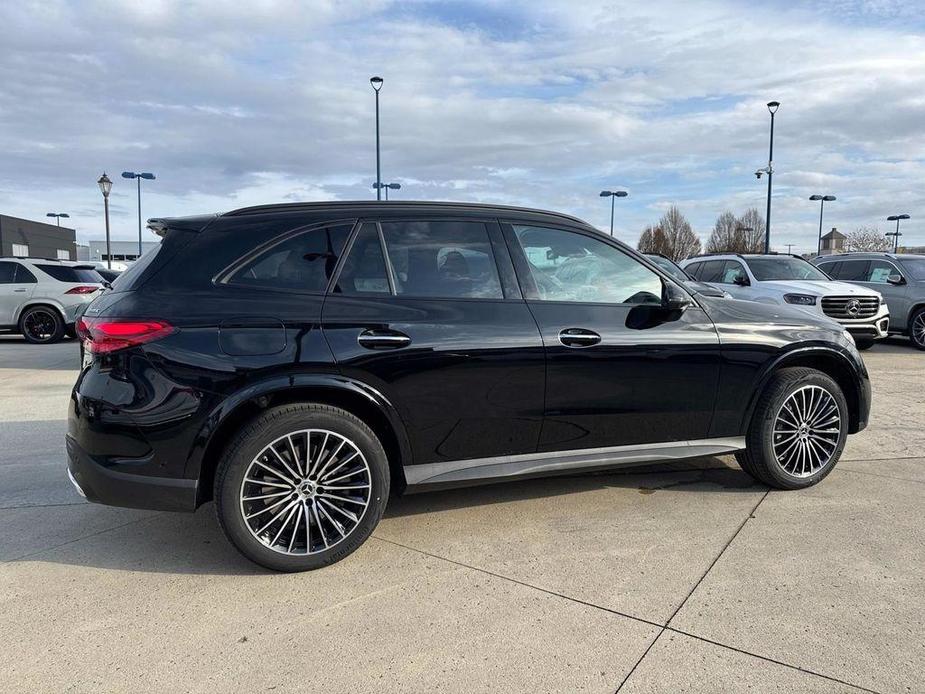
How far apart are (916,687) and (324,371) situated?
2.64 meters

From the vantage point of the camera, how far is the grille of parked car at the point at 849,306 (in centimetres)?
1038

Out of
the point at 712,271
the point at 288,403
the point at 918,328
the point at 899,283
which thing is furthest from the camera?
the point at 712,271

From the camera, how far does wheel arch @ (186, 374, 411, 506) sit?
3055mm

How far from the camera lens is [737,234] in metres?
58.1

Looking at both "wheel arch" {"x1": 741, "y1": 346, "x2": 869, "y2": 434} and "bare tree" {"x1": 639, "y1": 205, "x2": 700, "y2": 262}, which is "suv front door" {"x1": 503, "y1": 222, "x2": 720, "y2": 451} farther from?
"bare tree" {"x1": 639, "y1": 205, "x2": 700, "y2": 262}

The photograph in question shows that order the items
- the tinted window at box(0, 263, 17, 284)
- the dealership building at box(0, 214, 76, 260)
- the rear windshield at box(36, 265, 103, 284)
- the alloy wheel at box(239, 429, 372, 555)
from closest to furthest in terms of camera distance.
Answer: the alloy wheel at box(239, 429, 372, 555) → the tinted window at box(0, 263, 17, 284) → the rear windshield at box(36, 265, 103, 284) → the dealership building at box(0, 214, 76, 260)

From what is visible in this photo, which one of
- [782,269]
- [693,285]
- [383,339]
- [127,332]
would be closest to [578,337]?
[383,339]

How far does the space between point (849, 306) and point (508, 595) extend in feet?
31.7

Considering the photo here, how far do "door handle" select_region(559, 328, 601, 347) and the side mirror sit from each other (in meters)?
0.47

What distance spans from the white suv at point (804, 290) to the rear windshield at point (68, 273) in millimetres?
12272

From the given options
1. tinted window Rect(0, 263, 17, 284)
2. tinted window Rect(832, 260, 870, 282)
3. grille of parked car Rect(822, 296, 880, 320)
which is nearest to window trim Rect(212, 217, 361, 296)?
grille of parked car Rect(822, 296, 880, 320)

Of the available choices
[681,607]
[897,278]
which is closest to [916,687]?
[681,607]

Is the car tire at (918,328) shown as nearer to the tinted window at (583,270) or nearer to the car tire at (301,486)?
the tinted window at (583,270)

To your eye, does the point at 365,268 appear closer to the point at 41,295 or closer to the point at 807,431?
the point at 807,431
